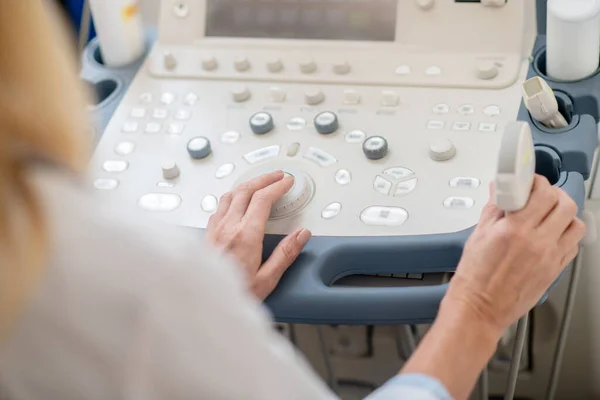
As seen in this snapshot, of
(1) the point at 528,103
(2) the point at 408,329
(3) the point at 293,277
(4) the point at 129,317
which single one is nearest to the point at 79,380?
(4) the point at 129,317

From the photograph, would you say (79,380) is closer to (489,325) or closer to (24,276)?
(24,276)

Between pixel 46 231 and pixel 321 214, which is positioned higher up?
pixel 46 231

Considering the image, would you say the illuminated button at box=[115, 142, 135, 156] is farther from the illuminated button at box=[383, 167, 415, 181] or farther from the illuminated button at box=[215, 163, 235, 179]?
the illuminated button at box=[383, 167, 415, 181]

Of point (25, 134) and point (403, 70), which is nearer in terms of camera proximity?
point (25, 134)

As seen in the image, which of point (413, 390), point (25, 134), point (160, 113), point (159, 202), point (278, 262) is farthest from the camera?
point (160, 113)

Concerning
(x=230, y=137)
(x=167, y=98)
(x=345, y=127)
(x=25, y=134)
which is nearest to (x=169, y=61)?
(x=167, y=98)

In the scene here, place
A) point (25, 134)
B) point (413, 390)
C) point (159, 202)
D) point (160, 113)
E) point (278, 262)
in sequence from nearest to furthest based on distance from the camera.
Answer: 1. point (25, 134)
2. point (413, 390)
3. point (278, 262)
4. point (159, 202)
5. point (160, 113)

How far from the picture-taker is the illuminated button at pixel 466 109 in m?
0.93

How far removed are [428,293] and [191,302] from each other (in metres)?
0.37

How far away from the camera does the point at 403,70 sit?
0.99m

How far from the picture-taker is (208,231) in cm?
83

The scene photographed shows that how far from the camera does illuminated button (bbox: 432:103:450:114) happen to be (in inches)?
36.9

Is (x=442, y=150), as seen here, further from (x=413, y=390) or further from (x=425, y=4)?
(x=413, y=390)

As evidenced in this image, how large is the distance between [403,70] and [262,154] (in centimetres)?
21
